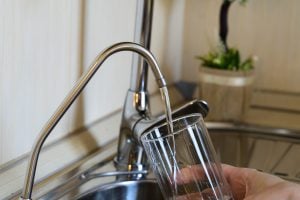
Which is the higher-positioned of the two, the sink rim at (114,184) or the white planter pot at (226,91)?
the white planter pot at (226,91)

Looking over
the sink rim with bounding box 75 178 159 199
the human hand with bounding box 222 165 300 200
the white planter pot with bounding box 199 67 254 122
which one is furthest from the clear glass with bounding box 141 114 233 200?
the white planter pot with bounding box 199 67 254 122

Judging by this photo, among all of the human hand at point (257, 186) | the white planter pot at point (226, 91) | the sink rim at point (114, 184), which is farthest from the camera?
the white planter pot at point (226, 91)

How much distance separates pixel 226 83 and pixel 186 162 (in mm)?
455

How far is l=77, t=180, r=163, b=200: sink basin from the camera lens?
2.68ft

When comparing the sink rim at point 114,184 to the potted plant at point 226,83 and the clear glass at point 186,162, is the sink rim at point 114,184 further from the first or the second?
the potted plant at point 226,83

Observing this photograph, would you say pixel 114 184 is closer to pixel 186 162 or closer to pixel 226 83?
pixel 186 162

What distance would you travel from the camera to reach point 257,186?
67 cm

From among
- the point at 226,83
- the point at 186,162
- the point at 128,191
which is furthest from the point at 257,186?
the point at 226,83

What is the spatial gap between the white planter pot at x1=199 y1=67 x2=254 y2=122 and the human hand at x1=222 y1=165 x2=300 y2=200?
0.41 m

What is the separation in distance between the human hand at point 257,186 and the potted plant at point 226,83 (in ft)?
1.36

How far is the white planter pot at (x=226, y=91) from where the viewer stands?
1.11 meters

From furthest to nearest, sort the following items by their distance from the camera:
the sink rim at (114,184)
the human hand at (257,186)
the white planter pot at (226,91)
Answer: the white planter pot at (226,91) → the sink rim at (114,184) → the human hand at (257,186)

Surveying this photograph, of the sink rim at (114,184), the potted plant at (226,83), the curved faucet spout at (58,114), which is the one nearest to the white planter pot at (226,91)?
the potted plant at (226,83)

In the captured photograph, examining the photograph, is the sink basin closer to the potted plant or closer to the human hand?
the human hand
